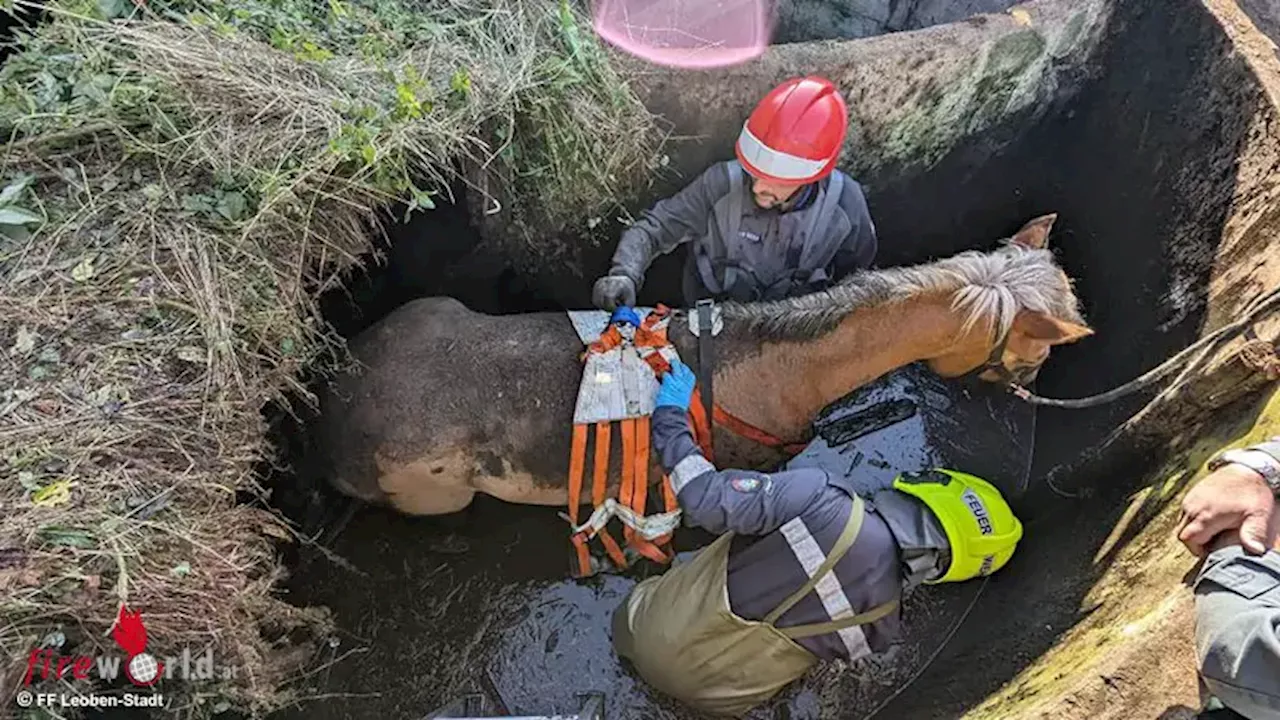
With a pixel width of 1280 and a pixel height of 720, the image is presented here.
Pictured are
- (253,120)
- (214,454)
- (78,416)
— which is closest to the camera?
(78,416)

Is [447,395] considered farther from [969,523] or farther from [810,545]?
[969,523]

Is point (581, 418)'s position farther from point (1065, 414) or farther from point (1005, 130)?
point (1005, 130)

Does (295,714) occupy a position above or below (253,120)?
below

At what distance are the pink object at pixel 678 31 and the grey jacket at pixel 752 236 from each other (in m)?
0.69

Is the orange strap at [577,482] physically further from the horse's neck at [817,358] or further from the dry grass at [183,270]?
the dry grass at [183,270]

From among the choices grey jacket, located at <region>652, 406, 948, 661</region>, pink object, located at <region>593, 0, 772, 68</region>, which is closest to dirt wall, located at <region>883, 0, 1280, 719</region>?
grey jacket, located at <region>652, 406, 948, 661</region>

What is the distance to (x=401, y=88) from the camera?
3.15 metres

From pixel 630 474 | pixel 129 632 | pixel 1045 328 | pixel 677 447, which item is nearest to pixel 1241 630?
pixel 1045 328

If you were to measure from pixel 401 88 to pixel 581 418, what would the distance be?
56.6 inches

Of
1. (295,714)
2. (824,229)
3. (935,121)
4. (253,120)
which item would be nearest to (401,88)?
(253,120)

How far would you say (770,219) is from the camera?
13.5 feet

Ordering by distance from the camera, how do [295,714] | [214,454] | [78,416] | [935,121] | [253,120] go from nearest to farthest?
[78,416] < [214,454] < [253,120] < [295,714] < [935,121]

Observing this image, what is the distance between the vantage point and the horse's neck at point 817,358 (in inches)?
148

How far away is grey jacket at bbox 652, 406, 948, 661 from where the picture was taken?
311cm
